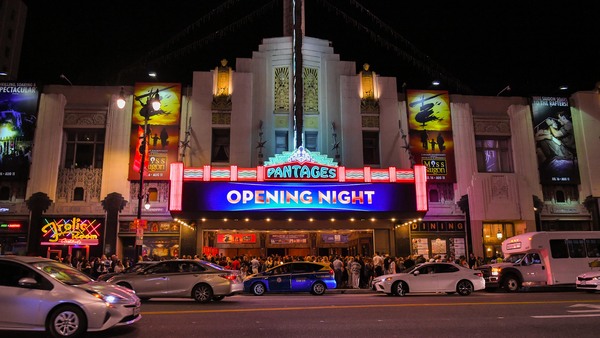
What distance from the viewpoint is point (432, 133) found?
32.0m

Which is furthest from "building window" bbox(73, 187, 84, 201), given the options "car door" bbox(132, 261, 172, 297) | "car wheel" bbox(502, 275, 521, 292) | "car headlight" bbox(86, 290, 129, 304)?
"car wheel" bbox(502, 275, 521, 292)

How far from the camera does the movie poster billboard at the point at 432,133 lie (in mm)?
31234

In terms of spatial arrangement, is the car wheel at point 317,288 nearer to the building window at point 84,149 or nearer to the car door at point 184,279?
the car door at point 184,279

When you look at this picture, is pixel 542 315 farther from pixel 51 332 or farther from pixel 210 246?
pixel 210 246

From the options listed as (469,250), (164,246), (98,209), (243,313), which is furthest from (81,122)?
(469,250)

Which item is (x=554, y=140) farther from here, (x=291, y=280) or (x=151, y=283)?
(x=151, y=283)

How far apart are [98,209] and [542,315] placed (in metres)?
25.8

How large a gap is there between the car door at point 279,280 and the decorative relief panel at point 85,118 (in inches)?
676

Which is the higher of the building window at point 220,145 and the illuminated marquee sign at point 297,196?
the building window at point 220,145

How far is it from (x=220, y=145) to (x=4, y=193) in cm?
1378

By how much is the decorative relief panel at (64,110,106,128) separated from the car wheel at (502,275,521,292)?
2531 cm

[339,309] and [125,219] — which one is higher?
[125,219]

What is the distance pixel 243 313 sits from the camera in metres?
12.1

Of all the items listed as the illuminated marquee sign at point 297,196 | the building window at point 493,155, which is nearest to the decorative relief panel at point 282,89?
the illuminated marquee sign at point 297,196
